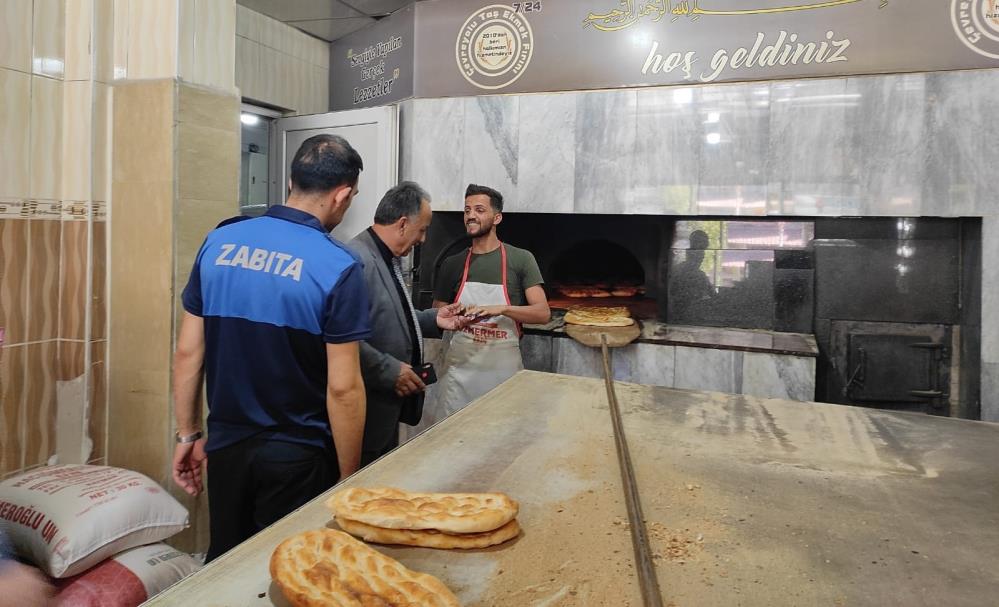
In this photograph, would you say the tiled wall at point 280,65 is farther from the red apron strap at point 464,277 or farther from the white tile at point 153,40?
the red apron strap at point 464,277

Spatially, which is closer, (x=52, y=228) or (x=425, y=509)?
(x=425, y=509)

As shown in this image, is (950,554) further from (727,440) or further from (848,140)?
(848,140)

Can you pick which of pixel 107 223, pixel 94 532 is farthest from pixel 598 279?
pixel 94 532

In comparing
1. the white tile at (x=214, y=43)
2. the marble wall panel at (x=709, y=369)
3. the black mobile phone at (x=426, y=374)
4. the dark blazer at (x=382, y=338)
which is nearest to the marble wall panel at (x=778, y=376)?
the marble wall panel at (x=709, y=369)

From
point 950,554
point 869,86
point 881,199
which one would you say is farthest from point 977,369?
point 950,554

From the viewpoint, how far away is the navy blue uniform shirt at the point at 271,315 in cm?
183

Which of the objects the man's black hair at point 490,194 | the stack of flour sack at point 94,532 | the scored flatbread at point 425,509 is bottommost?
the stack of flour sack at point 94,532

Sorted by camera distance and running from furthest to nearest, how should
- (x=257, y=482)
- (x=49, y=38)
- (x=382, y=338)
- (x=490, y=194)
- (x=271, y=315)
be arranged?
(x=490, y=194) → (x=49, y=38) → (x=382, y=338) → (x=257, y=482) → (x=271, y=315)

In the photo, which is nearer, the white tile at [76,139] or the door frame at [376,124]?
the white tile at [76,139]

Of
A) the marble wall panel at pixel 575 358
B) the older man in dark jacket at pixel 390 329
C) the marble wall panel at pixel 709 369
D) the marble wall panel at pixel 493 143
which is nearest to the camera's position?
the older man in dark jacket at pixel 390 329

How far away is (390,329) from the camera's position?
2498mm

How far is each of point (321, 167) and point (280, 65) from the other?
3.70 meters

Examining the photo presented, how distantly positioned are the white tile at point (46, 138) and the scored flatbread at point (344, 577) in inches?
95.2

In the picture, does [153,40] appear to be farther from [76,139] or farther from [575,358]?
[575,358]
